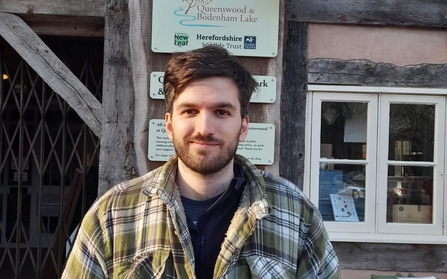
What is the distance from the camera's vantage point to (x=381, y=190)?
3.78 m

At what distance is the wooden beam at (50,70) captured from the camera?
3611mm

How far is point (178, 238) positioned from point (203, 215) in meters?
0.15

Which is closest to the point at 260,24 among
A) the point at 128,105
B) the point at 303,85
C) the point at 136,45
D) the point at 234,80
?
the point at 303,85

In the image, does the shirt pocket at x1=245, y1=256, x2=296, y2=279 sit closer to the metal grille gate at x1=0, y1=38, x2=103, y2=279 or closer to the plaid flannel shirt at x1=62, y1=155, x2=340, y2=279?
the plaid flannel shirt at x1=62, y1=155, x2=340, y2=279

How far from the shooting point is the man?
154 centimetres


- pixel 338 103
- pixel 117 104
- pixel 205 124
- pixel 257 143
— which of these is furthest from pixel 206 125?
pixel 338 103

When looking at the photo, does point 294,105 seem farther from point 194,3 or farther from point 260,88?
point 194,3

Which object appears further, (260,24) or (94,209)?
(260,24)

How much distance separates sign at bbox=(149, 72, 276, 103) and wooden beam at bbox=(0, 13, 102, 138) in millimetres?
476

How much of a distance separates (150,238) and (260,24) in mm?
2423

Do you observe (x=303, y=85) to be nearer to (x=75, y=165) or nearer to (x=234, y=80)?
(x=234, y=80)

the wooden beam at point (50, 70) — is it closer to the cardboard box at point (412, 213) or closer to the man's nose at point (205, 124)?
the man's nose at point (205, 124)

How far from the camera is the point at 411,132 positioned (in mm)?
3865

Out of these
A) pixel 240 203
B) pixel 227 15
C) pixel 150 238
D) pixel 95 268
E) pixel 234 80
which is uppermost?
pixel 227 15
